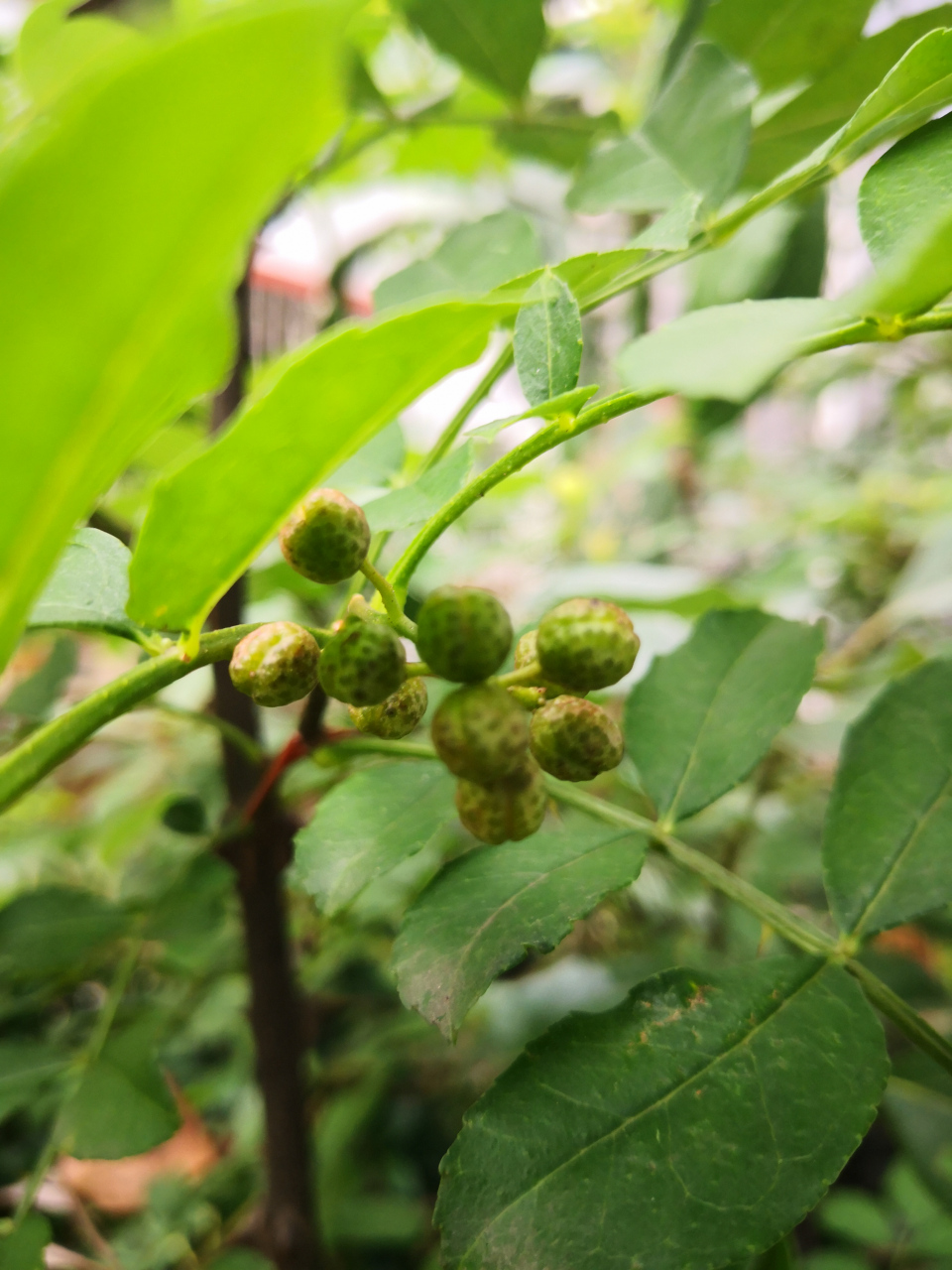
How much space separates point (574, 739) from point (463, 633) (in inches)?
2.7

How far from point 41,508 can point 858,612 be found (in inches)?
65.4

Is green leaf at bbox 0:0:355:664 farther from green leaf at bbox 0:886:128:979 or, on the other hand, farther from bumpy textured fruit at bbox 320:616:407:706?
green leaf at bbox 0:886:128:979

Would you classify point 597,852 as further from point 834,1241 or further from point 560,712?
point 834,1241

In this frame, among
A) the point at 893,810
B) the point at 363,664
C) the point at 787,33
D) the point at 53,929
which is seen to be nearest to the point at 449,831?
the point at 53,929

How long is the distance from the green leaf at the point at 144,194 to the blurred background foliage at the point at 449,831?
185 mm

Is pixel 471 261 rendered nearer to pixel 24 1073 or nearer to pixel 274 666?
pixel 274 666

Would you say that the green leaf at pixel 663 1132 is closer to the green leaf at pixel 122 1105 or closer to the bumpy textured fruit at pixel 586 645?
the bumpy textured fruit at pixel 586 645

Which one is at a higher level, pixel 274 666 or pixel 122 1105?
pixel 274 666

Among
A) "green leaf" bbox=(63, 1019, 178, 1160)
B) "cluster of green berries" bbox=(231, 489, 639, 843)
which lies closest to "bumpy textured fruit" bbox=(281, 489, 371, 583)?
"cluster of green berries" bbox=(231, 489, 639, 843)

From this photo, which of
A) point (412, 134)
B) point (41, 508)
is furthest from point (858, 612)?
point (41, 508)

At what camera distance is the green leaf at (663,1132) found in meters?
0.30

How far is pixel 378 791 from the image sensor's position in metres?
0.46

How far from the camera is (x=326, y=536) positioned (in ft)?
1.08

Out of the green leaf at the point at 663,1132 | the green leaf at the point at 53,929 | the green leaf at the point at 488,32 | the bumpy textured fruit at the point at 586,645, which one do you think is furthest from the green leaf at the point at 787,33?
the green leaf at the point at 53,929
